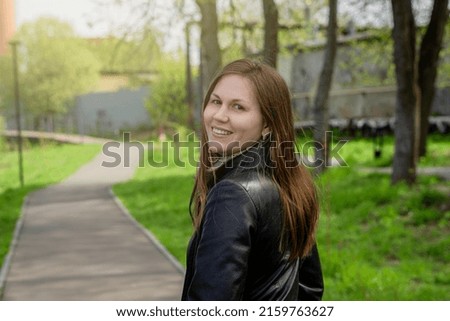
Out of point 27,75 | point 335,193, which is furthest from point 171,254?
point 27,75

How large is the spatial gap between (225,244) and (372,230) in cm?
807

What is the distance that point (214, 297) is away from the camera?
1.79 meters

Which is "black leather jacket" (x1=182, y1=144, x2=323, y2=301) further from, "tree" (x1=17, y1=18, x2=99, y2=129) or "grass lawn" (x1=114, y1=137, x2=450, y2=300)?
"tree" (x1=17, y1=18, x2=99, y2=129)

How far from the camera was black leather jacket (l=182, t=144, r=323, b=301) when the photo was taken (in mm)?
1752

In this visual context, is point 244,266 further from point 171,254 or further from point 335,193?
point 335,193

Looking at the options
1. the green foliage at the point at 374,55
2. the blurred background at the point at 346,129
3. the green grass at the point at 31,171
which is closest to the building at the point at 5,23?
the blurred background at the point at 346,129

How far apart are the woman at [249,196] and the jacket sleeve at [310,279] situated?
0.62 feet

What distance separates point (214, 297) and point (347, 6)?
12.6 metres

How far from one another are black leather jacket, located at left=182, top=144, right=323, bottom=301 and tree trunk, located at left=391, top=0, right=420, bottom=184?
962 centimetres

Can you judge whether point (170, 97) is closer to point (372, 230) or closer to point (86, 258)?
point (372, 230)

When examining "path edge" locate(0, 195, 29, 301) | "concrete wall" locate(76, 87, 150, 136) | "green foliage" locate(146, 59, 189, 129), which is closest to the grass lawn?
"path edge" locate(0, 195, 29, 301)

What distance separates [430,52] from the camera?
13.2 meters

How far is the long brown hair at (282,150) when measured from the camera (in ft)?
6.29

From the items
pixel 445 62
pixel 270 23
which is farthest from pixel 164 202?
pixel 445 62
